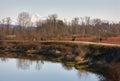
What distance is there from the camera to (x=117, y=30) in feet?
353

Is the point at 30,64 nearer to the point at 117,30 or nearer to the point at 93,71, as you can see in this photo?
the point at 93,71

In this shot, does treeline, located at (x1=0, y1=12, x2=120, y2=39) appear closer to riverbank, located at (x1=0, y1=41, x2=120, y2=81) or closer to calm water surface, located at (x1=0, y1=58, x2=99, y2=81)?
riverbank, located at (x1=0, y1=41, x2=120, y2=81)

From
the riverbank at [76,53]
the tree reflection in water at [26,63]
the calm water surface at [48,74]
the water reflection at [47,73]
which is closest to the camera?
the calm water surface at [48,74]

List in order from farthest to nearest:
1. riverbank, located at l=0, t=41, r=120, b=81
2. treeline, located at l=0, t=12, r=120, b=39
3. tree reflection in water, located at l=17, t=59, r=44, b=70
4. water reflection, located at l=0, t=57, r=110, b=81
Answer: treeline, located at l=0, t=12, r=120, b=39, tree reflection in water, located at l=17, t=59, r=44, b=70, riverbank, located at l=0, t=41, r=120, b=81, water reflection, located at l=0, t=57, r=110, b=81

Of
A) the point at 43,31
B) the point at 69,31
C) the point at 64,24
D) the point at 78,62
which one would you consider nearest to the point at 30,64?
the point at 78,62

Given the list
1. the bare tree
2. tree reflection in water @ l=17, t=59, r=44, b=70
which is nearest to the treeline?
Answer: the bare tree

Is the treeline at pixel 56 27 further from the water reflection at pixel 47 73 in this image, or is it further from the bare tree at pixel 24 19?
the water reflection at pixel 47 73

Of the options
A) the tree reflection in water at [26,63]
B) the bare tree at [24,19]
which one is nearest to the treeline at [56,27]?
the bare tree at [24,19]

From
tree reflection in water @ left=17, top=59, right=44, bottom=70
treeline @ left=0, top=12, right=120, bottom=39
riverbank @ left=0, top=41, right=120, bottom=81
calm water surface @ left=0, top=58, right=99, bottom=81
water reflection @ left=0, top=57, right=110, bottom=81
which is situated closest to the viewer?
calm water surface @ left=0, top=58, right=99, bottom=81

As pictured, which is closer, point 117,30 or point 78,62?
point 78,62

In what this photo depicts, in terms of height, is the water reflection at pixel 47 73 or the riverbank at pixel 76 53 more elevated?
the riverbank at pixel 76 53

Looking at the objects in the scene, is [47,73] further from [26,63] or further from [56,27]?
[56,27]

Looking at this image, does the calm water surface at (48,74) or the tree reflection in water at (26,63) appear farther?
the tree reflection in water at (26,63)

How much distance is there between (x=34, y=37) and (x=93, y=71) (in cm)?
4938
